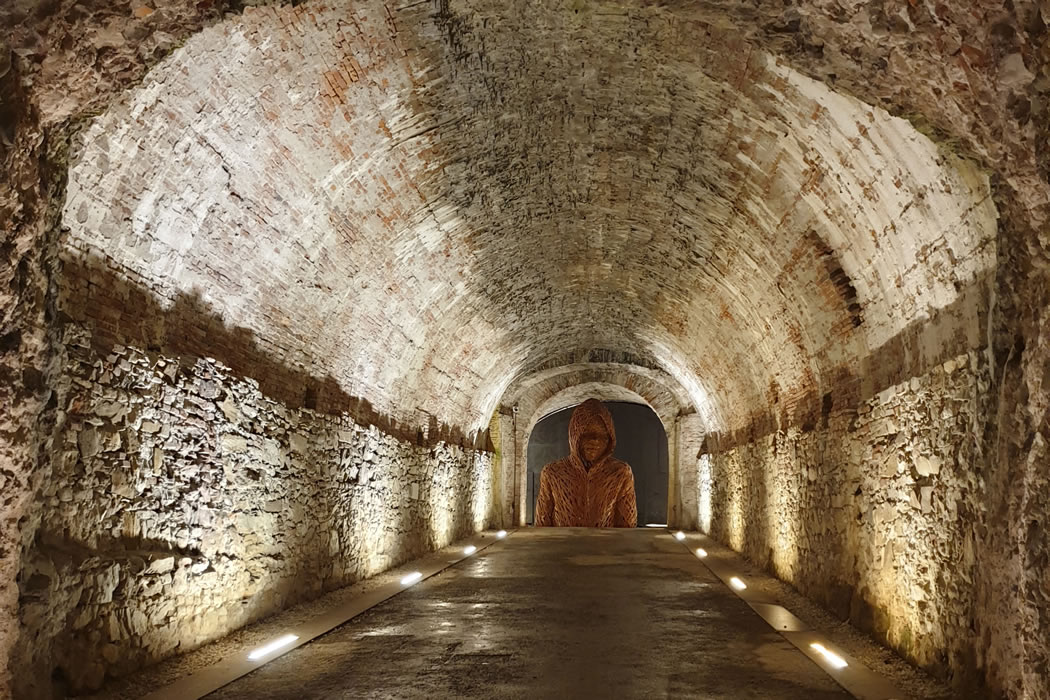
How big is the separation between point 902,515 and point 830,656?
1.14 m

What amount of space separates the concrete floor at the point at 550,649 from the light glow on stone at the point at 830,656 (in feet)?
0.47

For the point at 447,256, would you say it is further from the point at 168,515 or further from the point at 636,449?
the point at 636,449

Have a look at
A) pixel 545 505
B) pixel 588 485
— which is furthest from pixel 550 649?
pixel 545 505

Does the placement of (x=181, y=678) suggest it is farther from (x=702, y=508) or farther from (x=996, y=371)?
(x=702, y=508)

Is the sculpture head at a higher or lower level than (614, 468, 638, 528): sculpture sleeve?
higher

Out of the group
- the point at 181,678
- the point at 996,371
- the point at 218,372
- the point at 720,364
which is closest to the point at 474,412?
the point at 720,364

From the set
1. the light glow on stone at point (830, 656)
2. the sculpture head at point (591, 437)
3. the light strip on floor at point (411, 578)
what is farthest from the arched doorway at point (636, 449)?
the light glow on stone at point (830, 656)

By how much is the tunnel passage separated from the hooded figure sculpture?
36.8 ft

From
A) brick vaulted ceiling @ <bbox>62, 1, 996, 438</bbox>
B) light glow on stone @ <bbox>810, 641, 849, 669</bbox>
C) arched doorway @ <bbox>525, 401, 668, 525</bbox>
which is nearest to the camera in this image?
brick vaulted ceiling @ <bbox>62, 1, 996, 438</bbox>

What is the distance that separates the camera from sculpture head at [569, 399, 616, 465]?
69.3 feet

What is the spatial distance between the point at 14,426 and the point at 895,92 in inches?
177

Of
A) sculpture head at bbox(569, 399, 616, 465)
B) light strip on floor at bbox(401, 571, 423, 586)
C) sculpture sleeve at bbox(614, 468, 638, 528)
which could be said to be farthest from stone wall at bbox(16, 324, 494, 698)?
sculpture sleeve at bbox(614, 468, 638, 528)

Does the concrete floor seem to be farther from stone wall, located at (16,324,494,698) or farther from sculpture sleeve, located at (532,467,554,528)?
sculpture sleeve, located at (532,467,554,528)

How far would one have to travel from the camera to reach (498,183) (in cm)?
775
